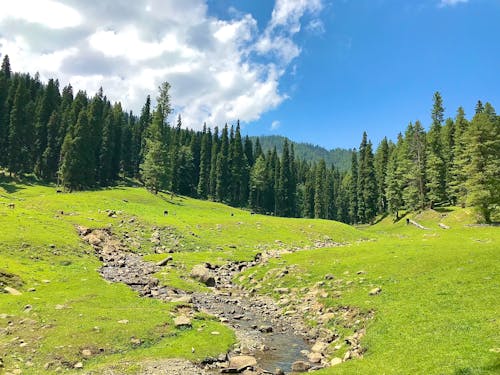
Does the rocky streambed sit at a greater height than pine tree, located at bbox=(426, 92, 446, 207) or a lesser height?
lesser

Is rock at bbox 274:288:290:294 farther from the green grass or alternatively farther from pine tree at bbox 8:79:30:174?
pine tree at bbox 8:79:30:174

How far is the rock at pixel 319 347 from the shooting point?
24734 millimetres

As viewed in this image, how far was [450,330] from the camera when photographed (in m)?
20.2

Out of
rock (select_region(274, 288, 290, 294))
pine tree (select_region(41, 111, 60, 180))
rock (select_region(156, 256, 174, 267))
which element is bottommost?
rock (select_region(274, 288, 290, 294))

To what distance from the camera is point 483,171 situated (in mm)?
64312

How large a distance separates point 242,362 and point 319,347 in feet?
19.6

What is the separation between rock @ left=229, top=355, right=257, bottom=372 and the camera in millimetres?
21472

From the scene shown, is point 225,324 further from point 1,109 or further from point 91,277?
point 1,109

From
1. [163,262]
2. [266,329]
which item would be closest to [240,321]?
[266,329]

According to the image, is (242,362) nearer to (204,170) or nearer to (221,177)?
(221,177)

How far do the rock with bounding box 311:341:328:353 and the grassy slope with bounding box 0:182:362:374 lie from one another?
5.48 metres

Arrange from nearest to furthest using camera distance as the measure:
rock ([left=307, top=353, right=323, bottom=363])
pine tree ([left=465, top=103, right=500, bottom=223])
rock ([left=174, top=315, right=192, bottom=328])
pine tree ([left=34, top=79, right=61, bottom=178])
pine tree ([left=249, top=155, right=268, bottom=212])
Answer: rock ([left=307, top=353, right=323, bottom=363]) < rock ([left=174, top=315, right=192, bottom=328]) < pine tree ([left=465, top=103, right=500, bottom=223]) < pine tree ([left=34, top=79, right=61, bottom=178]) < pine tree ([left=249, top=155, right=268, bottom=212])

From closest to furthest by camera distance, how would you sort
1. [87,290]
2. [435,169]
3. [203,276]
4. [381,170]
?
[87,290], [203,276], [435,169], [381,170]

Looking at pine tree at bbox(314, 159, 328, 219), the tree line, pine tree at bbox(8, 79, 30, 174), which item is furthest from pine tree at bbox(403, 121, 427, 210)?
pine tree at bbox(8, 79, 30, 174)
